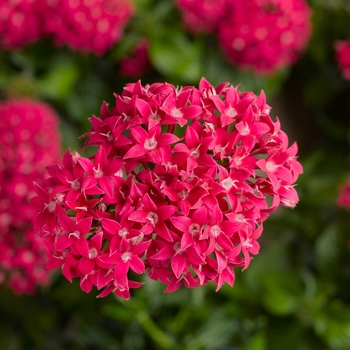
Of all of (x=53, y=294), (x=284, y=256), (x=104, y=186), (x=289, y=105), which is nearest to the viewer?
(x=104, y=186)

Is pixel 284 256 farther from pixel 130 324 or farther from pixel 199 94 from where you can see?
pixel 199 94

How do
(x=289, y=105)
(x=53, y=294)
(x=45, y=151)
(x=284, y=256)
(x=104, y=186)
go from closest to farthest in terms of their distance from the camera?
1. (x=104, y=186)
2. (x=45, y=151)
3. (x=53, y=294)
4. (x=284, y=256)
5. (x=289, y=105)

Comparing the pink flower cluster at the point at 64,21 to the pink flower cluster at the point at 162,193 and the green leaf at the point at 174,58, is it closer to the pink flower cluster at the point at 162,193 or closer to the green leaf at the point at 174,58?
the green leaf at the point at 174,58

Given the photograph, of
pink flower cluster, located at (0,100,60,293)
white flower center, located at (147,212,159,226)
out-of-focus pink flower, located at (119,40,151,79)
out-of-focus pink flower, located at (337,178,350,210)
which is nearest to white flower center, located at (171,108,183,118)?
white flower center, located at (147,212,159,226)

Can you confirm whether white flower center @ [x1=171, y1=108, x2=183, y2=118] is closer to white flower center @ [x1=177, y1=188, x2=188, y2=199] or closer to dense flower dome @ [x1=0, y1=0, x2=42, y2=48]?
white flower center @ [x1=177, y1=188, x2=188, y2=199]

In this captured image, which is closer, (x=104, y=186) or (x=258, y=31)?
(x=104, y=186)

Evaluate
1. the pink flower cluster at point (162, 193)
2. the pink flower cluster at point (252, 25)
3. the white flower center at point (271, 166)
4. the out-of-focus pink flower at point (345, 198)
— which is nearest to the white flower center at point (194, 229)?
the pink flower cluster at point (162, 193)

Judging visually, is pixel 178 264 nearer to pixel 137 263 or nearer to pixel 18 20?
pixel 137 263

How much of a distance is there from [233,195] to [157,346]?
1.91 feet

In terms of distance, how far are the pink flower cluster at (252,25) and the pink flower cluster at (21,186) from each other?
0.48m

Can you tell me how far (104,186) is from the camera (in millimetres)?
448

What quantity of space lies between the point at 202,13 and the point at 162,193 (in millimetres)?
779

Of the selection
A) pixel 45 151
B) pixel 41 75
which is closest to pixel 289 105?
pixel 41 75

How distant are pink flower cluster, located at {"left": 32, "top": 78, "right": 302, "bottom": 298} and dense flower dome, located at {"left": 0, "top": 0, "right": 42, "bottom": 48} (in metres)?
0.68
